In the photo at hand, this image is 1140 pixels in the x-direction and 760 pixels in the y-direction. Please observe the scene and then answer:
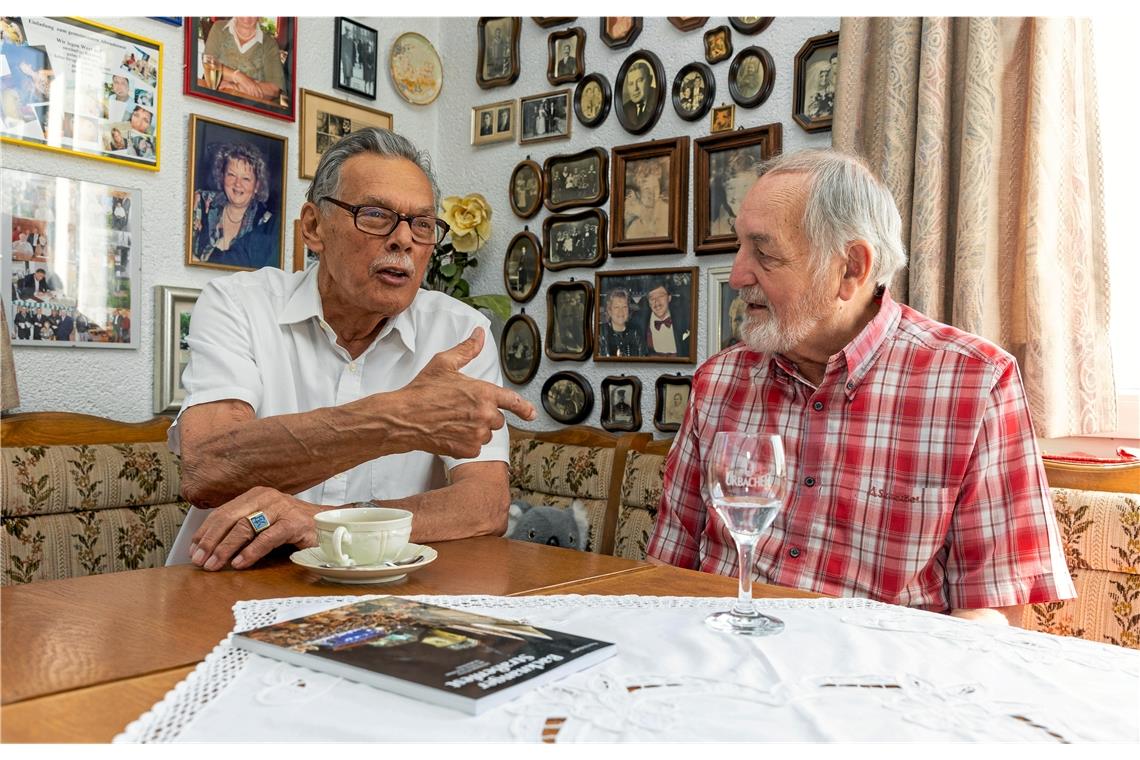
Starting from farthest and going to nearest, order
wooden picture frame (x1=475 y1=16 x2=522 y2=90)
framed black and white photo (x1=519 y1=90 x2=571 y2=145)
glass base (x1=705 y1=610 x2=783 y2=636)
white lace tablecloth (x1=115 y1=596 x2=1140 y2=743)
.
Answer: wooden picture frame (x1=475 y1=16 x2=522 y2=90), framed black and white photo (x1=519 y1=90 x2=571 y2=145), glass base (x1=705 y1=610 x2=783 y2=636), white lace tablecloth (x1=115 y1=596 x2=1140 y2=743)

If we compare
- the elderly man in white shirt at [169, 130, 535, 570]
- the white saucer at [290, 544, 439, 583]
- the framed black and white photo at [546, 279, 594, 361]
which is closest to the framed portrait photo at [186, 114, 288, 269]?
the framed black and white photo at [546, 279, 594, 361]

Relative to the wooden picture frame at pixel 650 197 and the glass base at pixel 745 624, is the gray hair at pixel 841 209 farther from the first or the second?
the wooden picture frame at pixel 650 197

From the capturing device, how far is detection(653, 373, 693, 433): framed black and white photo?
3170 mm

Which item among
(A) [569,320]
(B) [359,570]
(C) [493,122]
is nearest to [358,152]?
(B) [359,570]

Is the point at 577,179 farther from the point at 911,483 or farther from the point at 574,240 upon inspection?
the point at 911,483

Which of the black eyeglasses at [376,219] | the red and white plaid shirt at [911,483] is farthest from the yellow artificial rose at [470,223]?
the red and white plaid shirt at [911,483]

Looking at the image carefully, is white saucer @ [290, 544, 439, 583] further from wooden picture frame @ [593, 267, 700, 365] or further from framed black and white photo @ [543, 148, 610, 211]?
framed black and white photo @ [543, 148, 610, 211]

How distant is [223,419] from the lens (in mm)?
1770

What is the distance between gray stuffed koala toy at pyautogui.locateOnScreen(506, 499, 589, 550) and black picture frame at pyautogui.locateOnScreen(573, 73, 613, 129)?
1.47m

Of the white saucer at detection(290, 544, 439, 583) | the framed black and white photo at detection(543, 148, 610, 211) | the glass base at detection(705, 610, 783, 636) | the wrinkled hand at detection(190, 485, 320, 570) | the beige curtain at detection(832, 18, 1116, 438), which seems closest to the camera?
the glass base at detection(705, 610, 783, 636)

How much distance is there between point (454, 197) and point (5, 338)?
67.3 inches

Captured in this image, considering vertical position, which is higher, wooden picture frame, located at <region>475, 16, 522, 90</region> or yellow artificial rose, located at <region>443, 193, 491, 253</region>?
wooden picture frame, located at <region>475, 16, 522, 90</region>

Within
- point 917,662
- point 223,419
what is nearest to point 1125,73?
point 917,662

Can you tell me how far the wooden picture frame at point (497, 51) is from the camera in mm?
3697
